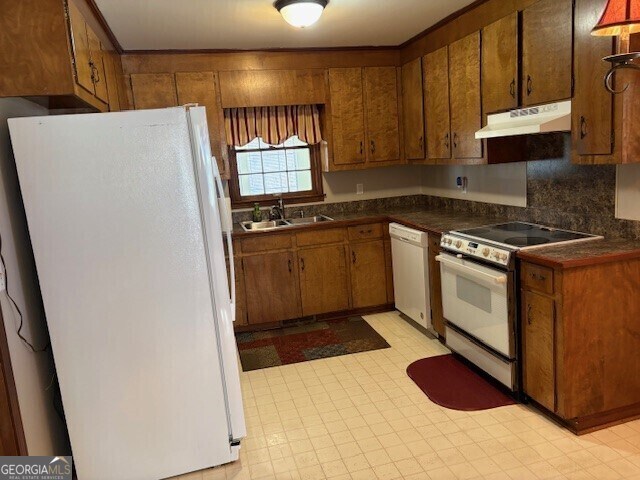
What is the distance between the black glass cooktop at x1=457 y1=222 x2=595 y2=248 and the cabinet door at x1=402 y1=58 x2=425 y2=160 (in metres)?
1.23

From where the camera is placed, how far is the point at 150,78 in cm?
404

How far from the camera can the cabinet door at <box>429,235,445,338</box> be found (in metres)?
3.60

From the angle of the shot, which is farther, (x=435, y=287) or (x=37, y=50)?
(x=435, y=287)

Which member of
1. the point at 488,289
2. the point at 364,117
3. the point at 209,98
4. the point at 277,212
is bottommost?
the point at 488,289

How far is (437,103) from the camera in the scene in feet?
13.0

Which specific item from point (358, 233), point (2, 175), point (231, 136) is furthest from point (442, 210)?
point (2, 175)

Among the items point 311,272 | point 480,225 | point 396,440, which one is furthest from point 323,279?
point 396,440

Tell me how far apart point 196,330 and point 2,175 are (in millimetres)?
1064

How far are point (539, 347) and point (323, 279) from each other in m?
2.10

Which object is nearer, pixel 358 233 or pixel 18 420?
pixel 18 420

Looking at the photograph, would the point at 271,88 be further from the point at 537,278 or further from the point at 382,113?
the point at 537,278

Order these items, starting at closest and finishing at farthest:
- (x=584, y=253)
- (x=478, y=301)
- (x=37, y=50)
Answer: (x=37, y=50) < (x=584, y=253) < (x=478, y=301)

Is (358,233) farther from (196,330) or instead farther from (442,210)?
(196,330)

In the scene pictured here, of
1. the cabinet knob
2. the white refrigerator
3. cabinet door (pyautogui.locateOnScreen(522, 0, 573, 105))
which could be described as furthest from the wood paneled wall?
the cabinet knob
